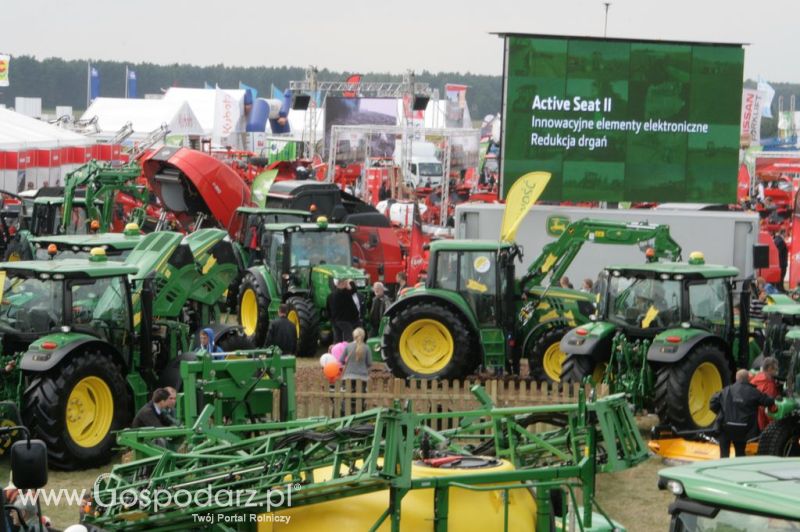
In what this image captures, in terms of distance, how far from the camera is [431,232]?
3281cm

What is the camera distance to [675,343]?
1493 centimetres

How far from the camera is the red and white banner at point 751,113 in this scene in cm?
5907

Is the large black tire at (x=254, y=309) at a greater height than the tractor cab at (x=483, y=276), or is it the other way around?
the tractor cab at (x=483, y=276)

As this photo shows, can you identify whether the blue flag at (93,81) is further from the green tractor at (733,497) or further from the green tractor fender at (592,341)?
the green tractor at (733,497)

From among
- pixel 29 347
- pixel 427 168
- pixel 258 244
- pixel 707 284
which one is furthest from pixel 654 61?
pixel 427 168

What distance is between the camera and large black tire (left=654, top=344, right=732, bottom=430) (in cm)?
1472

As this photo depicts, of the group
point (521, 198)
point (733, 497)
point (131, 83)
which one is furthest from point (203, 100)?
point (733, 497)

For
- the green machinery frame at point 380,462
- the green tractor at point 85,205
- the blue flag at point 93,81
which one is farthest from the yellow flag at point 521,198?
the blue flag at point 93,81

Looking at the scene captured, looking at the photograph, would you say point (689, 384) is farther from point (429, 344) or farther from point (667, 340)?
point (429, 344)

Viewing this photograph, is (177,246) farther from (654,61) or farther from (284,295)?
(654,61)

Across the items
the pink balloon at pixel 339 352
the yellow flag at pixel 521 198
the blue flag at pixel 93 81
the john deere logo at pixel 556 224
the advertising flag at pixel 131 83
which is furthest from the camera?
the advertising flag at pixel 131 83

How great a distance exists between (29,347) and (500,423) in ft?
18.6

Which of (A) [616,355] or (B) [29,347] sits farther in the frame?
(A) [616,355]

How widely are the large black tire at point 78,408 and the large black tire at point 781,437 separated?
5736 millimetres
